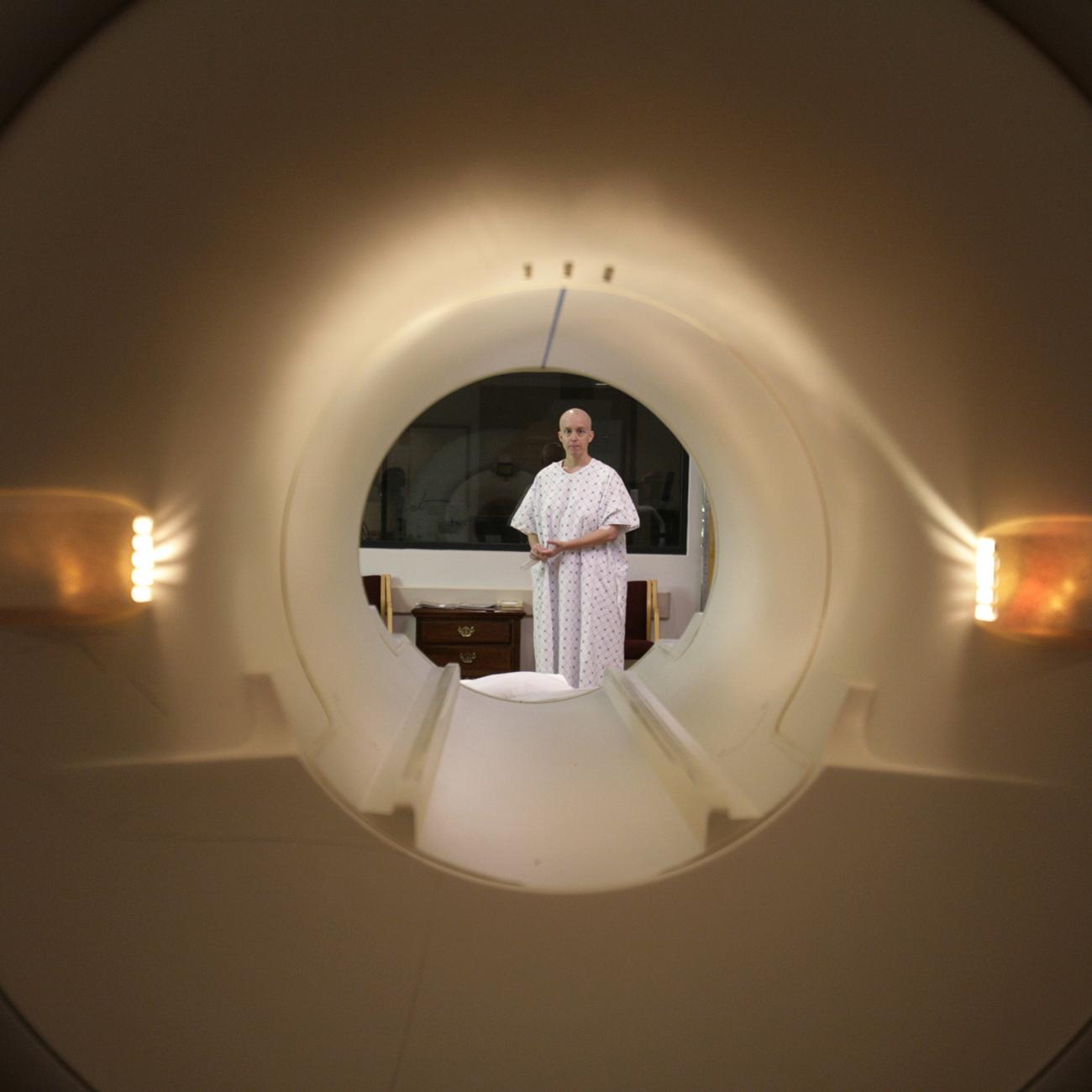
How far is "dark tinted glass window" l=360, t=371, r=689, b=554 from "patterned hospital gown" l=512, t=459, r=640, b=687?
4.10ft

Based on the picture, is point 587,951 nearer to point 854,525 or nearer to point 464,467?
point 854,525

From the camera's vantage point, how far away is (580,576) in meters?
4.12

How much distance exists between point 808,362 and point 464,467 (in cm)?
483

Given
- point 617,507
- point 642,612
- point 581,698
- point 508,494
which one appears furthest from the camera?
point 508,494

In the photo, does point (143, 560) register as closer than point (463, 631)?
Yes

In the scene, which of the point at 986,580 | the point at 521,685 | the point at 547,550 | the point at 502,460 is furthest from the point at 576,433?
the point at 986,580

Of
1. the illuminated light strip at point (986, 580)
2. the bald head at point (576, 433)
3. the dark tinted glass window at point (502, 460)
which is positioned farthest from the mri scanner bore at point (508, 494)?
the illuminated light strip at point (986, 580)

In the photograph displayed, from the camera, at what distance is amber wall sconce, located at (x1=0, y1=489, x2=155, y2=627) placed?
594mm

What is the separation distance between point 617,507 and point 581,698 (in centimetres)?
205

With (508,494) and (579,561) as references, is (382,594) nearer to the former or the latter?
(508,494)

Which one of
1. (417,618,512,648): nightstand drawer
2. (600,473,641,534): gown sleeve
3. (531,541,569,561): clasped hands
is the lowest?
(417,618,512,648): nightstand drawer

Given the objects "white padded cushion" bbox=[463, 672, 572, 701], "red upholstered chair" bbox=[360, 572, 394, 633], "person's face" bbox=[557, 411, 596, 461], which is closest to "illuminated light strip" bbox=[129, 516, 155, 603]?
"white padded cushion" bbox=[463, 672, 572, 701]

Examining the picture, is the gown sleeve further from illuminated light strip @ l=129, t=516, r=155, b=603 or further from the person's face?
illuminated light strip @ l=129, t=516, r=155, b=603

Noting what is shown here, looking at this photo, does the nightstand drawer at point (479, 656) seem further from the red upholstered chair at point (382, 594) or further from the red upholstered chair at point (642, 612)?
the red upholstered chair at point (642, 612)
